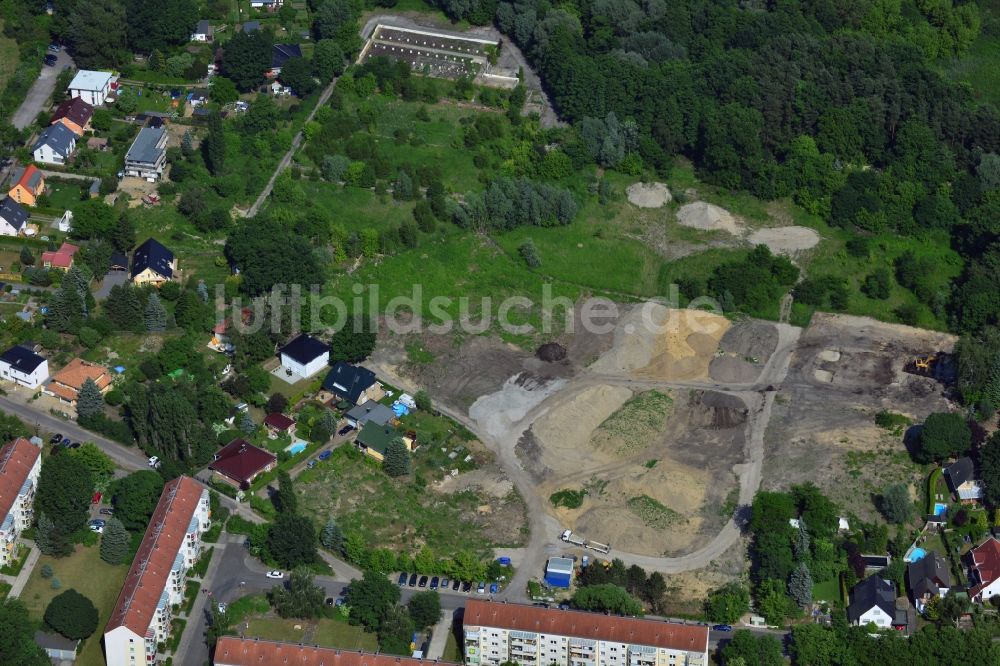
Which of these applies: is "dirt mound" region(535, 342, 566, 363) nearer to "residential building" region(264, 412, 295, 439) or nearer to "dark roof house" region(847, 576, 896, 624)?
"residential building" region(264, 412, 295, 439)

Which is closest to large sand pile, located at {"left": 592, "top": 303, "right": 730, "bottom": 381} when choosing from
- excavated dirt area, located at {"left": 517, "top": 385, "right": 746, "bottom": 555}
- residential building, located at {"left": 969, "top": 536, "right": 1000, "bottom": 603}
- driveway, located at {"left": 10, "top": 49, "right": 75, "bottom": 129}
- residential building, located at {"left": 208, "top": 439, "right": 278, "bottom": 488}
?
excavated dirt area, located at {"left": 517, "top": 385, "right": 746, "bottom": 555}

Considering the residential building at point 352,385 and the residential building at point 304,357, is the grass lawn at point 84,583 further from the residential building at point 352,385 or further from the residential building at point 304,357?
the residential building at point 304,357

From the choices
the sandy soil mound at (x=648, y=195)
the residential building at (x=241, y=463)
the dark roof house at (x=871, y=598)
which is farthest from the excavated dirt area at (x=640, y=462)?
the sandy soil mound at (x=648, y=195)

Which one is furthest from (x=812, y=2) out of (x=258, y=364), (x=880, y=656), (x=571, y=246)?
(x=880, y=656)

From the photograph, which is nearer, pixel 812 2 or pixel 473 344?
pixel 473 344

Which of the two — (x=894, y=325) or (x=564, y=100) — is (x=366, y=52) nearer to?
(x=564, y=100)

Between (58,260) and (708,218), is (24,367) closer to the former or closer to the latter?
(58,260)
